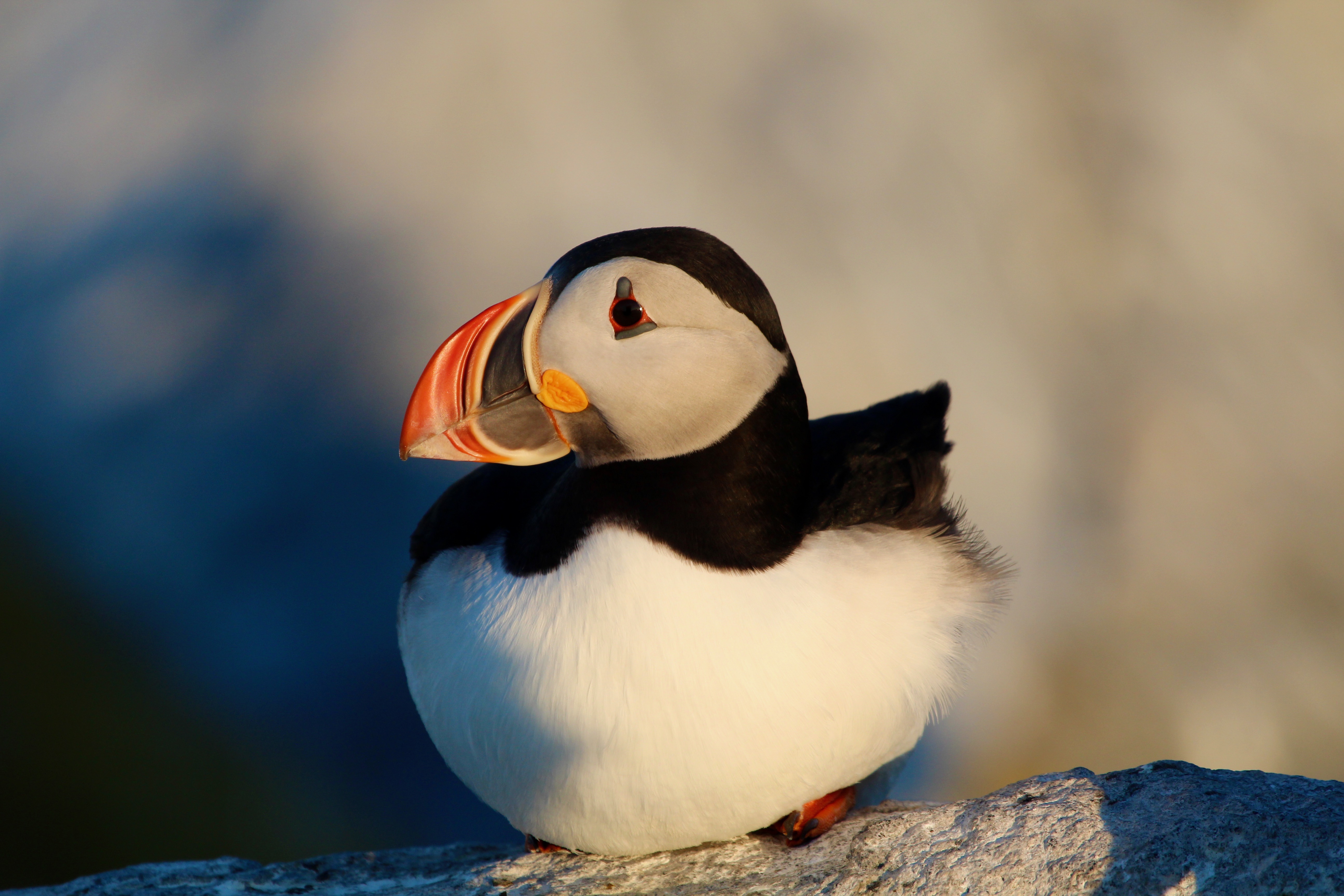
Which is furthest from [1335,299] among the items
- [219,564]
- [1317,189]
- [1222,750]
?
[219,564]

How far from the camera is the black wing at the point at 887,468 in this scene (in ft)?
6.63

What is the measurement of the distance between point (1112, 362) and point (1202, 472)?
0.58m

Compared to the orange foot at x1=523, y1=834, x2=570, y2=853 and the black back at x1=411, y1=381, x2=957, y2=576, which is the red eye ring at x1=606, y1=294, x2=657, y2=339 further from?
the orange foot at x1=523, y1=834, x2=570, y2=853

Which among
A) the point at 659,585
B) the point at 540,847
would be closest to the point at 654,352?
the point at 659,585

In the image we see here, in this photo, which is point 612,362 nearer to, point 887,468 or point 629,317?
point 629,317

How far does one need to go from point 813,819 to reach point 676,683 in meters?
0.50

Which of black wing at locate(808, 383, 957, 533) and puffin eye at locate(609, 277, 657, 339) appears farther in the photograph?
black wing at locate(808, 383, 957, 533)

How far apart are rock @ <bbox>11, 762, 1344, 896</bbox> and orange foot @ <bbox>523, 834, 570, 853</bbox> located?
2cm

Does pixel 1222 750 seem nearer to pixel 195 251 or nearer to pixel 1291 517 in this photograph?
pixel 1291 517

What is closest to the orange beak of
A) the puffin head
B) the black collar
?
the puffin head

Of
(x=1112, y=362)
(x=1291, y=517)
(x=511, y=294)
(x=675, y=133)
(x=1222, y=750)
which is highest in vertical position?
(x=675, y=133)

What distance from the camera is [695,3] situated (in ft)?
14.5

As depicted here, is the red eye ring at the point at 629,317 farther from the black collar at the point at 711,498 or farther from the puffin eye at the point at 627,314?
the black collar at the point at 711,498

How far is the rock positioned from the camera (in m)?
1.52
